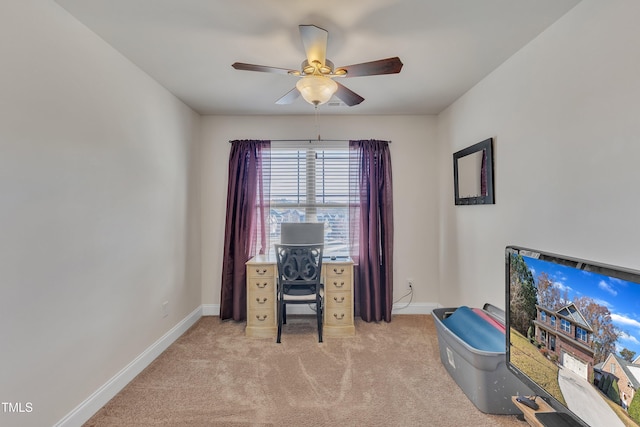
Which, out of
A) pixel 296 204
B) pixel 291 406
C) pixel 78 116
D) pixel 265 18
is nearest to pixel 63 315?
pixel 78 116

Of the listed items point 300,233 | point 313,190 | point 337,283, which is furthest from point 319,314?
point 313,190

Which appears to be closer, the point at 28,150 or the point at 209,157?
the point at 28,150

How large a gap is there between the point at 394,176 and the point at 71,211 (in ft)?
9.73

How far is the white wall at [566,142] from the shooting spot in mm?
1326

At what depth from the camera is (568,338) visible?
99 cm

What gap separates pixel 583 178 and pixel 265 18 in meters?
2.01

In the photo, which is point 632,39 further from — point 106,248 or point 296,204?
point 106,248

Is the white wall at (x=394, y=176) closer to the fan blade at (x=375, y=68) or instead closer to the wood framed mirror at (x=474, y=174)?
the wood framed mirror at (x=474, y=174)

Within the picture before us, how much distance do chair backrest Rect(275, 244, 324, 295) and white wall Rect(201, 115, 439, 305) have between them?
1070 mm

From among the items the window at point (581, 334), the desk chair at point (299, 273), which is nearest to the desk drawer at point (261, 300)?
the desk chair at point (299, 273)

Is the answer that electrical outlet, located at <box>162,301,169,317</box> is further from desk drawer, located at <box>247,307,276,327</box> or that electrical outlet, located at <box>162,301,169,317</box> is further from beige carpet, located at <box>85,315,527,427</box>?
desk drawer, located at <box>247,307,276,327</box>

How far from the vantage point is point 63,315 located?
1.56 m

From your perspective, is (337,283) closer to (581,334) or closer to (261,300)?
(261,300)

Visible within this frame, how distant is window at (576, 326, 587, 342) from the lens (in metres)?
0.93
